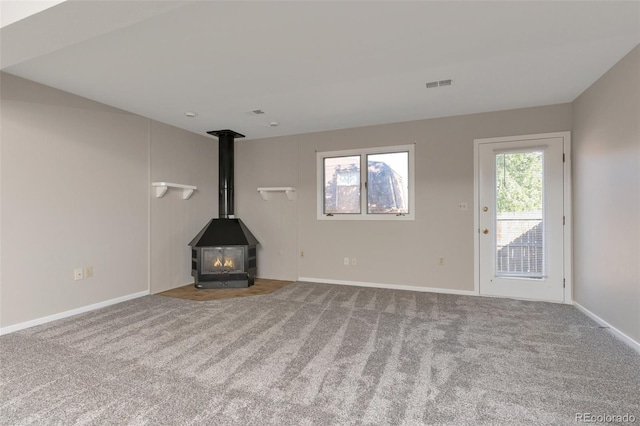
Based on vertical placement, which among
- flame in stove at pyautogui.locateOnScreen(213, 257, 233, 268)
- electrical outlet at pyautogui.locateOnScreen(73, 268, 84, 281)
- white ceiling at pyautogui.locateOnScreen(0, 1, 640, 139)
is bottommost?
flame in stove at pyautogui.locateOnScreen(213, 257, 233, 268)

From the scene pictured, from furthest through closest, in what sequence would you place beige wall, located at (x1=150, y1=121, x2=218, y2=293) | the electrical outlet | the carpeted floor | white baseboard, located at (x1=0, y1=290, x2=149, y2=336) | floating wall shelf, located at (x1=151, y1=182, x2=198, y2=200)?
beige wall, located at (x1=150, y1=121, x2=218, y2=293) < floating wall shelf, located at (x1=151, y1=182, x2=198, y2=200) < the electrical outlet < white baseboard, located at (x1=0, y1=290, x2=149, y2=336) < the carpeted floor

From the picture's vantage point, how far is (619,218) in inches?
105

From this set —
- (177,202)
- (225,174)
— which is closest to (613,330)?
(225,174)

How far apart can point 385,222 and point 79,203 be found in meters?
3.68

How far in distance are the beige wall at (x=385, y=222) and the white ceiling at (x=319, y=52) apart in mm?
391

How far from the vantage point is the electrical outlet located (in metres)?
3.38

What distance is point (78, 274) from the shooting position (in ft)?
11.2

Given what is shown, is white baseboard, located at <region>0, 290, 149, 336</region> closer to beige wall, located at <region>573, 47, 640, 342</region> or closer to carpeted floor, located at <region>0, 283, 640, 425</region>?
carpeted floor, located at <region>0, 283, 640, 425</region>

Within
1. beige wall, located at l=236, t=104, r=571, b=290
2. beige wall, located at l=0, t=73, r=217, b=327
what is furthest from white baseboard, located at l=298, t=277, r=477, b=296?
beige wall, located at l=0, t=73, r=217, b=327

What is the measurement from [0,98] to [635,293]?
544 cm

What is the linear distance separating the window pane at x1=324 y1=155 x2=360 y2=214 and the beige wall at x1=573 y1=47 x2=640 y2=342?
2607 millimetres

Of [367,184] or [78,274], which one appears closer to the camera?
[78,274]

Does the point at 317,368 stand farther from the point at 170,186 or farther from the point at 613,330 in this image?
the point at 170,186

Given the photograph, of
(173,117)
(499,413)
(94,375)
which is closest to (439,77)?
(499,413)
